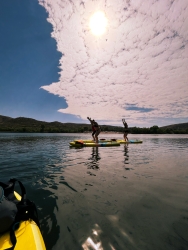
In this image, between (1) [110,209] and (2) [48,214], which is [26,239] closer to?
(2) [48,214]

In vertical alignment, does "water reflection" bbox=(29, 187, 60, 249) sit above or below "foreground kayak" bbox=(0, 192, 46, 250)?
below

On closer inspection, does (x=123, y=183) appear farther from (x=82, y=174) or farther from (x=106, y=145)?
(x=106, y=145)

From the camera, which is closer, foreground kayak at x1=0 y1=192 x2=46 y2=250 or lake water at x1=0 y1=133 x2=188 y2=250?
foreground kayak at x1=0 y1=192 x2=46 y2=250

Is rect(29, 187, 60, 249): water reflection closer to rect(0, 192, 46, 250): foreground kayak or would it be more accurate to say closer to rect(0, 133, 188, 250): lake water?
rect(0, 133, 188, 250): lake water

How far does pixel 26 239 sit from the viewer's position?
2.28 meters

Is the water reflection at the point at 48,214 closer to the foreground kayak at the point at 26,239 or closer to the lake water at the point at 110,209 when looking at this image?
the lake water at the point at 110,209

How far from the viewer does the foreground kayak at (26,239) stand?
2133 mm

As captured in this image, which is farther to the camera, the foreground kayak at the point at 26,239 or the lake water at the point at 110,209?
the lake water at the point at 110,209

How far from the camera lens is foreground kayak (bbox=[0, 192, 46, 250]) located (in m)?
2.13

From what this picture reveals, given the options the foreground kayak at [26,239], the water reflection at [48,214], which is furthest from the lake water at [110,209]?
the foreground kayak at [26,239]

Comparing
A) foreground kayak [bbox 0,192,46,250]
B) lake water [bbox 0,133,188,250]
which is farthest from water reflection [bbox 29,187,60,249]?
foreground kayak [bbox 0,192,46,250]

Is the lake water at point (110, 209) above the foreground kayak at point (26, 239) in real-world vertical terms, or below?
below

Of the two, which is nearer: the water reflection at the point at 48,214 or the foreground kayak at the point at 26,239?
the foreground kayak at the point at 26,239

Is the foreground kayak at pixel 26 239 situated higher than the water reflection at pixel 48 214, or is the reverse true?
the foreground kayak at pixel 26 239
